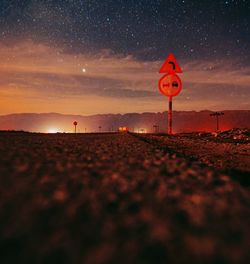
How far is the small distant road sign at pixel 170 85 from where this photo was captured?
15461 mm

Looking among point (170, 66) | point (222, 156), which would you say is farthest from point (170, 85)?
point (222, 156)

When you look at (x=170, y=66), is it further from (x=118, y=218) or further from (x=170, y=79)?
(x=118, y=218)

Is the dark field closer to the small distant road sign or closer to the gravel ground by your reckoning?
the gravel ground

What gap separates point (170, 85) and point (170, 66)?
1.39 meters

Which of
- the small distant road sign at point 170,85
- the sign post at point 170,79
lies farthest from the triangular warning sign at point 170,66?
the small distant road sign at point 170,85

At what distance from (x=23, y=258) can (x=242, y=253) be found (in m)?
0.77

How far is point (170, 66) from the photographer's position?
1474 centimetres

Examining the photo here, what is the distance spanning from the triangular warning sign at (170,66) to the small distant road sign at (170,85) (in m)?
0.44

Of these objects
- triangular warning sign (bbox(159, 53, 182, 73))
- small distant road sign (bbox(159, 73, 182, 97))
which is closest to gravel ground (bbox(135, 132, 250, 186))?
triangular warning sign (bbox(159, 53, 182, 73))

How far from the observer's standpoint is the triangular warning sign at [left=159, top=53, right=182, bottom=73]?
14.6 meters

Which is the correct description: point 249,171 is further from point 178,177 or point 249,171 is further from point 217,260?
point 217,260

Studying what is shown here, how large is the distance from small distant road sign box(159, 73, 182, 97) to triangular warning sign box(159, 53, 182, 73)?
437mm

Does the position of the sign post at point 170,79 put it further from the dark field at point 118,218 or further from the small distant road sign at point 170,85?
the dark field at point 118,218

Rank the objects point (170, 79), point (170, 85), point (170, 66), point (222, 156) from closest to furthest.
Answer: point (222, 156) → point (170, 66) → point (170, 79) → point (170, 85)
